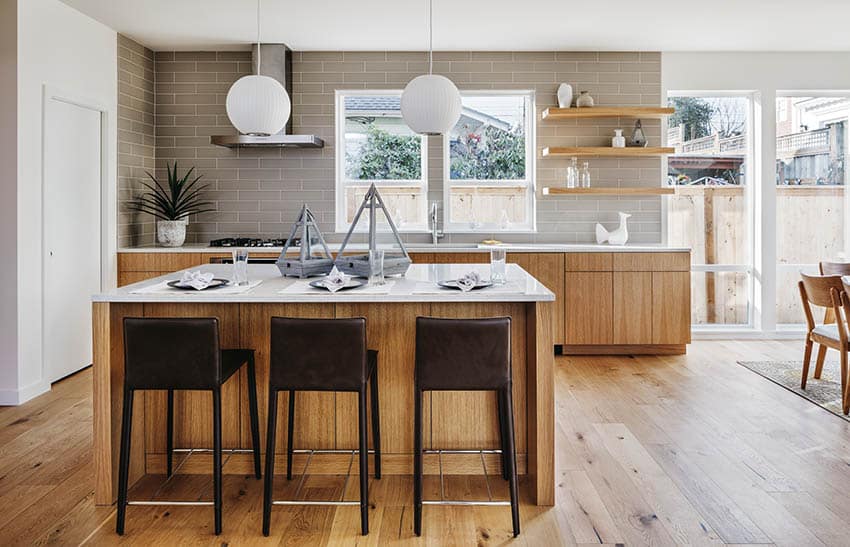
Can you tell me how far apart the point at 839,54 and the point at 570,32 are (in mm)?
2685

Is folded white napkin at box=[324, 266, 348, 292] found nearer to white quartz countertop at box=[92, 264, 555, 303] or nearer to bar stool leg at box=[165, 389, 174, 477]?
white quartz countertop at box=[92, 264, 555, 303]

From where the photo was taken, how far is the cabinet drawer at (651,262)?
5.46 m

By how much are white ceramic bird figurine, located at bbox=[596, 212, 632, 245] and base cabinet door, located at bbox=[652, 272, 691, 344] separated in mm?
485

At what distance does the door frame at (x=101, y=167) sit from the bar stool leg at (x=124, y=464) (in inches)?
94.4

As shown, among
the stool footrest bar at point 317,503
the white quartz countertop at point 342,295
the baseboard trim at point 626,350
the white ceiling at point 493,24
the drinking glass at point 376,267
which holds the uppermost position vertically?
the white ceiling at point 493,24

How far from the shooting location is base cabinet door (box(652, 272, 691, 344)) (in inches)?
216

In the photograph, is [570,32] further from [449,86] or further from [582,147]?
[449,86]

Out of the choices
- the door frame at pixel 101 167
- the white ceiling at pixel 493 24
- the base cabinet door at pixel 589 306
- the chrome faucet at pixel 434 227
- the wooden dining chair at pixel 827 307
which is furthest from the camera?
the chrome faucet at pixel 434 227

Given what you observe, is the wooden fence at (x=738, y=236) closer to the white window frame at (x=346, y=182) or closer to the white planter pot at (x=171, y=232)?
the white window frame at (x=346, y=182)

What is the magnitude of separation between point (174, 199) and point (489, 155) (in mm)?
2805

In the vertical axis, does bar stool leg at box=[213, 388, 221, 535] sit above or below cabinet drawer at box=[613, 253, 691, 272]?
below

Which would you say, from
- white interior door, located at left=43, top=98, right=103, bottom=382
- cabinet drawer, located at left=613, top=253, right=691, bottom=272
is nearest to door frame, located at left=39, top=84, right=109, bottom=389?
white interior door, located at left=43, top=98, right=103, bottom=382

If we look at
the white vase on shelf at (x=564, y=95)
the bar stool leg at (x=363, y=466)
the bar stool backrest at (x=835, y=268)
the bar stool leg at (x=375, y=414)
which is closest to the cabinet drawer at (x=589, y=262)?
the white vase on shelf at (x=564, y=95)

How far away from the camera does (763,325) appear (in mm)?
6180
